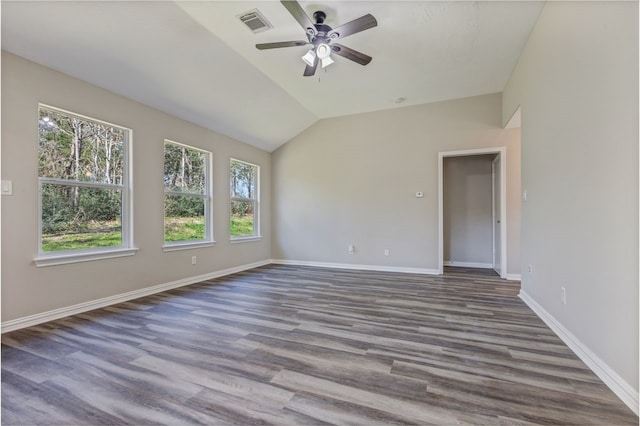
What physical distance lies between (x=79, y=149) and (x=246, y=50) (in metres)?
2.18

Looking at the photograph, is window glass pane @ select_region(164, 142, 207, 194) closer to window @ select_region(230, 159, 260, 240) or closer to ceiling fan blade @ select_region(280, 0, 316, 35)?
window @ select_region(230, 159, 260, 240)

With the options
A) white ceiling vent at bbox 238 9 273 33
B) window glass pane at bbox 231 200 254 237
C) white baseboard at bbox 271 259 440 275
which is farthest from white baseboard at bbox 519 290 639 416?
window glass pane at bbox 231 200 254 237

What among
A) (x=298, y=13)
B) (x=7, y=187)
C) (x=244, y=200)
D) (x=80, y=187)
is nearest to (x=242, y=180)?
(x=244, y=200)

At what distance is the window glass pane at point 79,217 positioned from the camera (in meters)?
2.90

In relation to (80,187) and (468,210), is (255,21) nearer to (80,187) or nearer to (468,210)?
(80,187)

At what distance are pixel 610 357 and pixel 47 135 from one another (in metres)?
4.91

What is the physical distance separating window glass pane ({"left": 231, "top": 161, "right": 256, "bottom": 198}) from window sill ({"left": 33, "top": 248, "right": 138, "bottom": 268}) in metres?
2.19

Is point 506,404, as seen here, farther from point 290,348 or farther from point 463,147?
point 463,147

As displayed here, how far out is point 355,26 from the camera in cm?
249

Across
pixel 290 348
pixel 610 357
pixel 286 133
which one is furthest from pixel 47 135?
pixel 610 357

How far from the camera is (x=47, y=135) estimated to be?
2.87m

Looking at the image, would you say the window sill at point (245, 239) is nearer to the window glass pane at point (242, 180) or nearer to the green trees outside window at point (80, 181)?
the window glass pane at point (242, 180)

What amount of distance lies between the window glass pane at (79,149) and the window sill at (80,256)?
813mm

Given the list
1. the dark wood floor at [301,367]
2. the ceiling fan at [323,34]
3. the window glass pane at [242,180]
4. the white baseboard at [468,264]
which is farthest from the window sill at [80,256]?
the white baseboard at [468,264]
